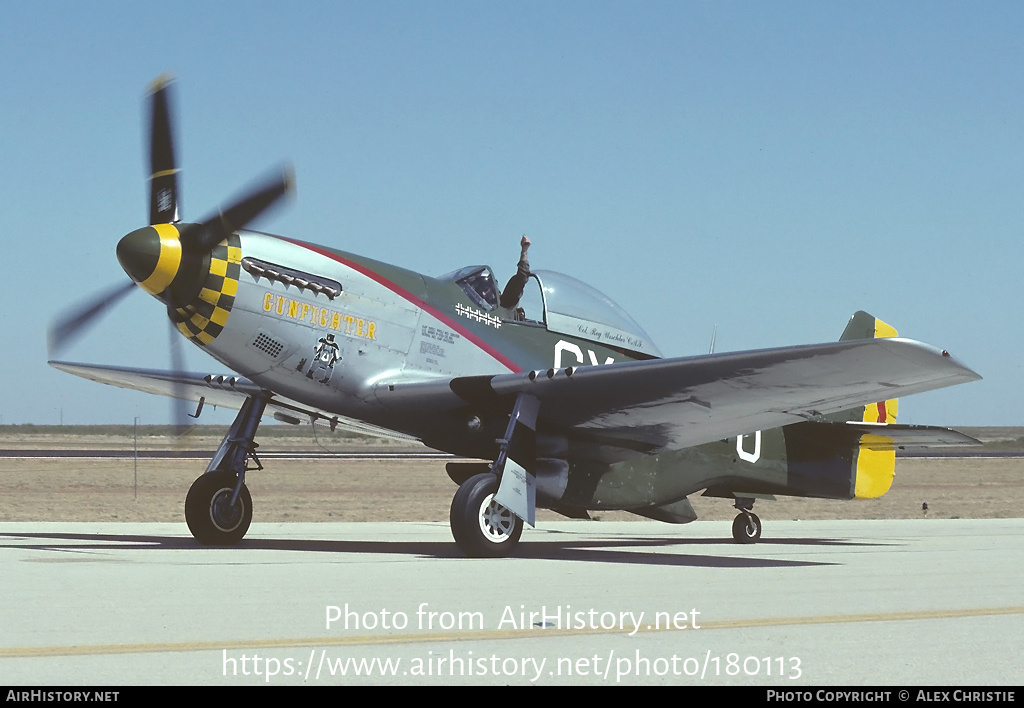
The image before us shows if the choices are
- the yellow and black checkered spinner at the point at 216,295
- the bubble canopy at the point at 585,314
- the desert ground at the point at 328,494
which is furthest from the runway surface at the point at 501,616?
the desert ground at the point at 328,494

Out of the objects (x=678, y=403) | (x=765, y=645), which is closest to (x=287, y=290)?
(x=678, y=403)

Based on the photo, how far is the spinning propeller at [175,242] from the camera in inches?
449

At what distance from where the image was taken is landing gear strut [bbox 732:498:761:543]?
53.2 feet

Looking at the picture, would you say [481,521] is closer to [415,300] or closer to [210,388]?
[415,300]

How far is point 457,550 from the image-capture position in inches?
528

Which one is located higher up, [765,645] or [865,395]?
[865,395]

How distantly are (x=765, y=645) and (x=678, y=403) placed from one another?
251 inches

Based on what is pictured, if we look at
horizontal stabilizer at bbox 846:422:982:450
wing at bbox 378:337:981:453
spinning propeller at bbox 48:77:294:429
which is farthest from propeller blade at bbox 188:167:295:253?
horizontal stabilizer at bbox 846:422:982:450

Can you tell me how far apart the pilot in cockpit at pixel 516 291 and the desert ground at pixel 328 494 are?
3.98 m

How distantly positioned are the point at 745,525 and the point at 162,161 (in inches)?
360

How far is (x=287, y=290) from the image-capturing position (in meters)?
12.1

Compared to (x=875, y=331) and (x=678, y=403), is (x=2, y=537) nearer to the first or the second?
(x=678, y=403)

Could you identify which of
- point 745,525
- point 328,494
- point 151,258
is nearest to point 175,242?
point 151,258
